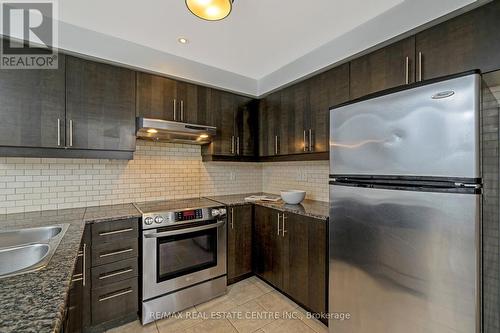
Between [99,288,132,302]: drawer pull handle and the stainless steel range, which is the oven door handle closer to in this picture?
the stainless steel range

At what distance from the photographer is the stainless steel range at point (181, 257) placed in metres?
2.08

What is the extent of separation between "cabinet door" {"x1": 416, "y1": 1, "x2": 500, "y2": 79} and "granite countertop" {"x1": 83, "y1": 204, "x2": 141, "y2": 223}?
8.34ft

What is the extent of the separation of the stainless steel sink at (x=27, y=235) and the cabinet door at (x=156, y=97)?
1.23m

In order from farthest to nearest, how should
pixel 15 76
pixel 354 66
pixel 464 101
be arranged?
Result: pixel 354 66
pixel 15 76
pixel 464 101

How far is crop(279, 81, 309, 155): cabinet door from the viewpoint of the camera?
8.44 ft

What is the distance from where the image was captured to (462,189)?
1113 mm

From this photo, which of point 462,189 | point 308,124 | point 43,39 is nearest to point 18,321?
point 462,189

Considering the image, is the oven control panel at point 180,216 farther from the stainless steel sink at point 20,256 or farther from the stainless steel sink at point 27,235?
the stainless steel sink at point 20,256

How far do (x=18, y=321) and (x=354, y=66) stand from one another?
2.50 m

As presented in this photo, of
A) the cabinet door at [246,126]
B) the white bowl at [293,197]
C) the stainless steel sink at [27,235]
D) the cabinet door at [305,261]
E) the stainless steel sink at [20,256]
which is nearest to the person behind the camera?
the stainless steel sink at [20,256]

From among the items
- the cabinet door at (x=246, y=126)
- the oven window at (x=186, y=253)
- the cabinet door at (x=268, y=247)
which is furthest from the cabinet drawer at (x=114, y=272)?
the cabinet door at (x=246, y=126)

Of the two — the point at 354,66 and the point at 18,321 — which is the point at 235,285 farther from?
the point at 354,66


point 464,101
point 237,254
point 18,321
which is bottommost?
point 237,254

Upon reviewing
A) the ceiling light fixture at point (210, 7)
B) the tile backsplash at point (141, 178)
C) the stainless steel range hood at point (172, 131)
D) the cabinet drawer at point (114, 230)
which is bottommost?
the cabinet drawer at point (114, 230)
